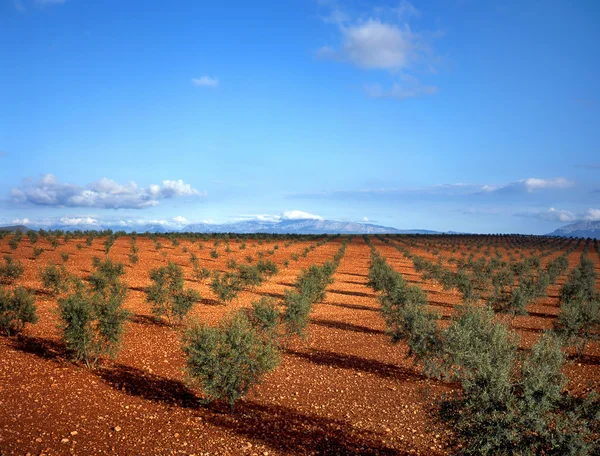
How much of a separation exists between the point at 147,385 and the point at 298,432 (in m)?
7.20

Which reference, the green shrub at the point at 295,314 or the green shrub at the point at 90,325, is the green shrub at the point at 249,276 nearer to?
the green shrub at the point at 295,314

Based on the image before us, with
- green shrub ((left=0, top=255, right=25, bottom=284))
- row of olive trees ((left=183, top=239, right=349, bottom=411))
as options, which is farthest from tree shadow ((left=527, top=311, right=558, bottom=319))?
green shrub ((left=0, top=255, right=25, bottom=284))

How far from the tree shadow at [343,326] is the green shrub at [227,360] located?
1528 centimetres

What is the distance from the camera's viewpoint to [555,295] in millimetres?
47531

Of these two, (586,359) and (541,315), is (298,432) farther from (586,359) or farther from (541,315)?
(541,315)

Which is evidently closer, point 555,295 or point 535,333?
point 535,333

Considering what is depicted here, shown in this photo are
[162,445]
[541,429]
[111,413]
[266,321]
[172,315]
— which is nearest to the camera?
[541,429]

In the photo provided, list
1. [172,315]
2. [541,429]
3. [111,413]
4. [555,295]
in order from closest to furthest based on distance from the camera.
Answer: [541,429] < [111,413] < [172,315] < [555,295]

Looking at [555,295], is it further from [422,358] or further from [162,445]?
[162,445]

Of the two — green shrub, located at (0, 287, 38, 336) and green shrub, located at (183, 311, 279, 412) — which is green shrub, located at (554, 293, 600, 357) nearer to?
green shrub, located at (183, 311, 279, 412)

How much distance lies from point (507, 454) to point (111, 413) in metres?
12.4

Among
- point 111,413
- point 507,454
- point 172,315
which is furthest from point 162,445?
point 172,315

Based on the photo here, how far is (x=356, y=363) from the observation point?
2097cm

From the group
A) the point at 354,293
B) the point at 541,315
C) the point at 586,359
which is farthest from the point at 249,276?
the point at 541,315
